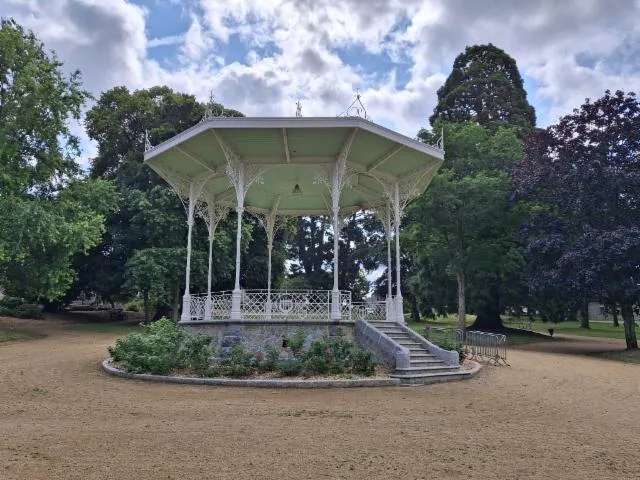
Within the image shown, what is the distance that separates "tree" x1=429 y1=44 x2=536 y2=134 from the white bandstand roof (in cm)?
2205

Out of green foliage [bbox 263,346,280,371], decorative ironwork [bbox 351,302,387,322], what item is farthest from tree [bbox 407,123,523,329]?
green foliage [bbox 263,346,280,371]

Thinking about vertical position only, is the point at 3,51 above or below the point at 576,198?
above

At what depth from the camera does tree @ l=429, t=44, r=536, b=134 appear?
37.2m

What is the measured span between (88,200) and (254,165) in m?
15.4

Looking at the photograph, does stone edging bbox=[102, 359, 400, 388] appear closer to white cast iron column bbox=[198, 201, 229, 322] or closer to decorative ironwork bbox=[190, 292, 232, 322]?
decorative ironwork bbox=[190, 292, 232, 322]

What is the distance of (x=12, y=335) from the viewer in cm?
2198

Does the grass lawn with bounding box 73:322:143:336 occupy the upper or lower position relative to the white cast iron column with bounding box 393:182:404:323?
lower

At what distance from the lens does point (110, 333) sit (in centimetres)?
2716

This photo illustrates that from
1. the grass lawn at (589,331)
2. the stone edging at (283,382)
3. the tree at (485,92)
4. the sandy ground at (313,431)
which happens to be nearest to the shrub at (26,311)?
the sandy ground at (313,431)

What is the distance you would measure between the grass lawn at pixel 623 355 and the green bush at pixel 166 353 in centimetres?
1556

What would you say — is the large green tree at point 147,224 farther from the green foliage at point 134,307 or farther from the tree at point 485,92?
the tree at point 485,92

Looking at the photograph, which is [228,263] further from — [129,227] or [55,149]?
[55,149]

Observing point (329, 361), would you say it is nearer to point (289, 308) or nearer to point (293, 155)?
point (289, 308)

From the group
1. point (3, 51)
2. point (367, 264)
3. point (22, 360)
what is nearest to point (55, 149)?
point (3, 51)
